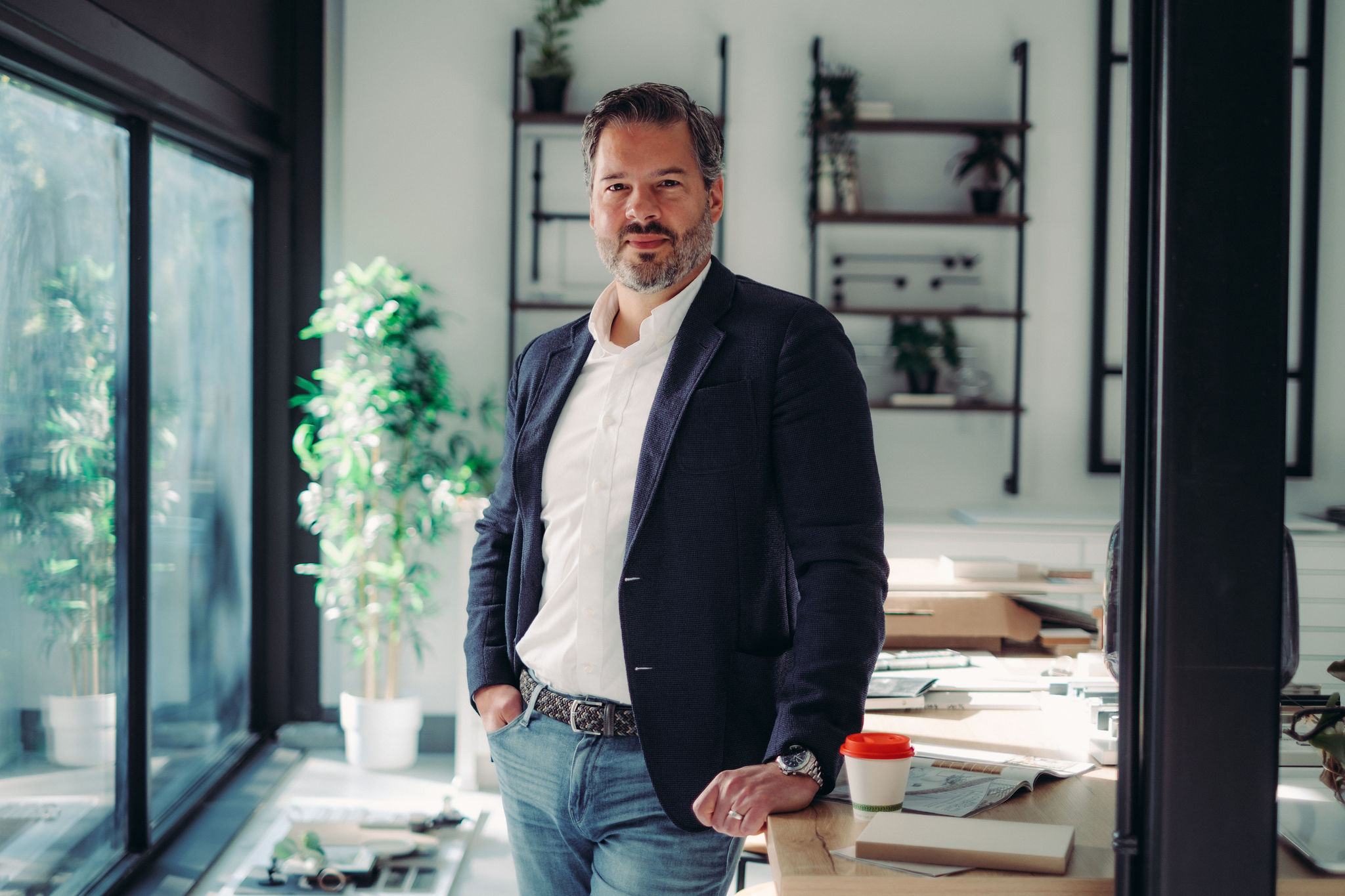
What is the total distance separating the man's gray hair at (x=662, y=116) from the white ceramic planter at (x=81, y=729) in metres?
2.05

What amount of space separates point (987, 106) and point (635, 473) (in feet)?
11.5

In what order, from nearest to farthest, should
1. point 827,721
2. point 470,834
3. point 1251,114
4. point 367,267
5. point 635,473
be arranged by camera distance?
point 1251,114
point 827,721
point 635,473
point 470,834
point 367,267

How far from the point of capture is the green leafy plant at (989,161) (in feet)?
13.5

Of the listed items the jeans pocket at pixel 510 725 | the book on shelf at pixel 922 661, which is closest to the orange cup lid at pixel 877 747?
the jeans pocket at pixel 510 725

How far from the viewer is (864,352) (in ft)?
14.1

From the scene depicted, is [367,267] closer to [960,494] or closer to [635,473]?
[960,494]

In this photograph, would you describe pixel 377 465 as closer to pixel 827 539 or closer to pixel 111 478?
pixel 111 478

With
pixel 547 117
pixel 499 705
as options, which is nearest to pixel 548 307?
pixel 547 117

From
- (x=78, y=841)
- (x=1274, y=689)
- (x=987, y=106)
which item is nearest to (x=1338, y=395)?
(x=987, y=106)

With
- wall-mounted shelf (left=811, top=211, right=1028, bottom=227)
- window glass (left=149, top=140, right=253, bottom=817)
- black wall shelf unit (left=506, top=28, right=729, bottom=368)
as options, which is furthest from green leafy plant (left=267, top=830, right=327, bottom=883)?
wall-mounted shelf (left=811, top=211, right=1028, bottom=227)

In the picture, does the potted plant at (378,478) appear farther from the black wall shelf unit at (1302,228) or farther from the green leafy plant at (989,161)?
the black wall shelf unit at (1302,228)

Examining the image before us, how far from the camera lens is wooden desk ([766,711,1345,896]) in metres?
0.99

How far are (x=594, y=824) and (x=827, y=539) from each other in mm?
447

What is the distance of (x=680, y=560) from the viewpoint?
1235 mm
